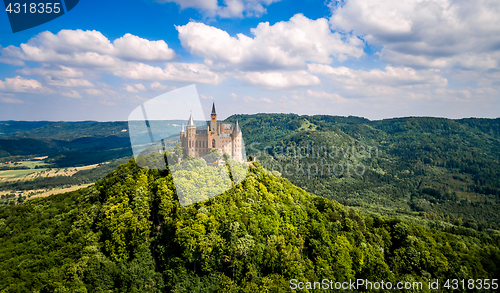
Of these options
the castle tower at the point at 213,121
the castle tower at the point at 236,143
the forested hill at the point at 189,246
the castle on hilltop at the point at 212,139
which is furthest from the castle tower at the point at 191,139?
the forested hill at the point at 189,246

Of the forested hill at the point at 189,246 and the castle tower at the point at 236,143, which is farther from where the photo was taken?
the castle tower at the point at 236,143

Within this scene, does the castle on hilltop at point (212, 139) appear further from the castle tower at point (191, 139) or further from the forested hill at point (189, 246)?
the forested hill at point (189, 246)

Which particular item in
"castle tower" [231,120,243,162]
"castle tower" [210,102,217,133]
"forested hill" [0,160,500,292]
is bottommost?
"forested hill" [0,160,500,292]

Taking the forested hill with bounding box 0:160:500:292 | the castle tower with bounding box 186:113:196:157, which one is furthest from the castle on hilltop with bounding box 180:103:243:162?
the forested hill with bounding box 0:160:500:292

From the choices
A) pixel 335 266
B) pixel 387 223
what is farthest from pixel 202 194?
pixel 387 223

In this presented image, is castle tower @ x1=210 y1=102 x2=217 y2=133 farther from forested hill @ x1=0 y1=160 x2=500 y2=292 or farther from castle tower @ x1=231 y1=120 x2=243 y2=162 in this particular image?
forested hill @ x1=0 y1=160 x2=500 y2=292

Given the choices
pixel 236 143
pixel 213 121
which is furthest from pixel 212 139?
pixel 236 143

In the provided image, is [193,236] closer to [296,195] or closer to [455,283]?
[296,195]
